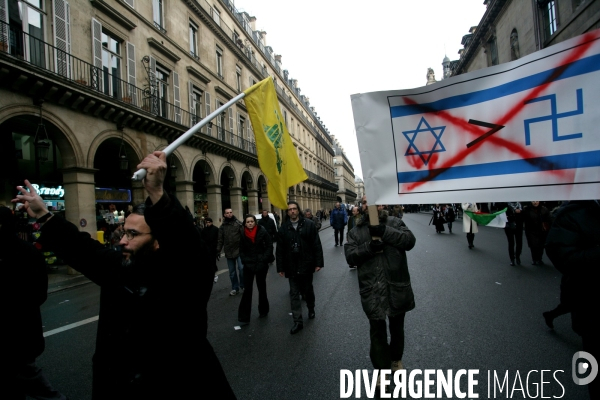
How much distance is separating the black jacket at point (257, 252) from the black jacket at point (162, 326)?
392 cm

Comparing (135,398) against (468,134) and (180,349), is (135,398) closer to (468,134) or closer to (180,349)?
(180,349)

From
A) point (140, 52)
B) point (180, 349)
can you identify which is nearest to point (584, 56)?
point (180, 349)

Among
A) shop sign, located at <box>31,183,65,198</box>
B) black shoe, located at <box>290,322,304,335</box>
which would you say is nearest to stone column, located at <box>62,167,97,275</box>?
shop sign, located at <box>31,183,65,198</box>

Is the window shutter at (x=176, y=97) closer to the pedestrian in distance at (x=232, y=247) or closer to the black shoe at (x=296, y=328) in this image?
the pedestrian in distance at (x=232, y=247)

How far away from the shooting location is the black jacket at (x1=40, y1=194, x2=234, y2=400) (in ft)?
4.81

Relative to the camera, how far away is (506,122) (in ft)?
6.75

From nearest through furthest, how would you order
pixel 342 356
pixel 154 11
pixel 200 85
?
pixel 342 356 < pixel 154 11 < pixel 200 85

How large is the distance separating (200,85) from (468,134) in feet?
66.4

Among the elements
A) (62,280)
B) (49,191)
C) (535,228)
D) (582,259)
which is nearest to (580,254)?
(582,259)

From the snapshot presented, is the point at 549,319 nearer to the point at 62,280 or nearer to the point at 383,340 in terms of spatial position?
the point at 383,340

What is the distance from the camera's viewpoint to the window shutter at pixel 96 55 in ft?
41.0

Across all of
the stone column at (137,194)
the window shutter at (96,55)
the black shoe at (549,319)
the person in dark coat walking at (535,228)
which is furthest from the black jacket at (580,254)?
the stone column at (137,194)

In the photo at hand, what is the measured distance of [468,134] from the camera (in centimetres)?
221

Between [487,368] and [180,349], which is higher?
[180,349]
